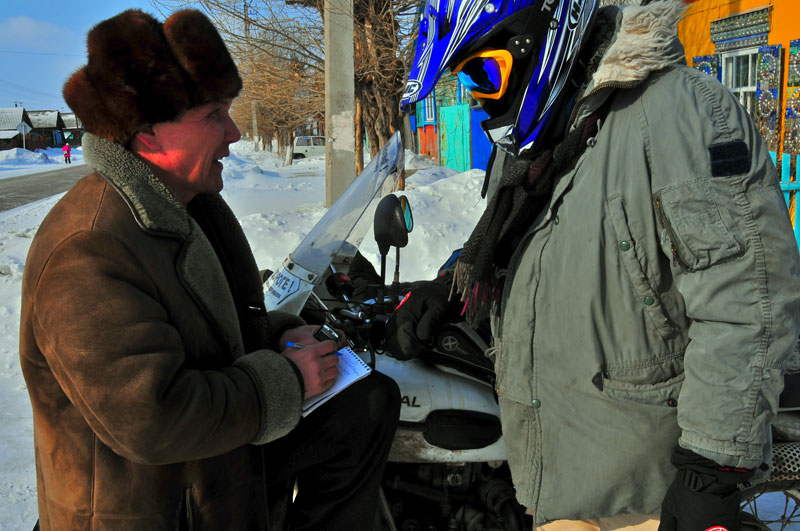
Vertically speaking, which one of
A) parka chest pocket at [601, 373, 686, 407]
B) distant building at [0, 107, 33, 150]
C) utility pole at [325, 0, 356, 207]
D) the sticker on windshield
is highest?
distant building at [0, 107, 33, 150]

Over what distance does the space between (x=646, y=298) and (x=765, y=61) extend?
654 cm

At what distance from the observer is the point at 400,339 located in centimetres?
201

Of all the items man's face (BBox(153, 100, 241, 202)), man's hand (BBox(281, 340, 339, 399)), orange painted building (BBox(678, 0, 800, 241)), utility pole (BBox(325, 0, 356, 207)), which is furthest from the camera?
utility pole (BBox(325, 0, 356, 207))

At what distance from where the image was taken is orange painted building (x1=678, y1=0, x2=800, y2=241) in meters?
6.27

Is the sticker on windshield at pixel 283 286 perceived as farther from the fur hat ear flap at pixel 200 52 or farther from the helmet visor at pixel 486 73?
the helmet visor at pixel 486 73

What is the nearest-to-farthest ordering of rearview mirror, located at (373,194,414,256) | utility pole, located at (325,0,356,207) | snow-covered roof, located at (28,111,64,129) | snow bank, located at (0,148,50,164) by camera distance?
Answer: rearview mirror, located at (373,194,414,256) < utility pole, located at (325,0,356,207) < snow bank, located at (0,148,50,164) < snow-covered roof, located at (28,111,64,129)

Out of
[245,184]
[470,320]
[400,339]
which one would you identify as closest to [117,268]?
[400,339]

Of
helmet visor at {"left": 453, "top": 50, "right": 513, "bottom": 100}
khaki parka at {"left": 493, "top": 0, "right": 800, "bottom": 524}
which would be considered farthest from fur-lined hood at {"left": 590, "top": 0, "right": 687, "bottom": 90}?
helmet visor at {"left": 453, "top": 50, "right": 513, "bottom": 100}

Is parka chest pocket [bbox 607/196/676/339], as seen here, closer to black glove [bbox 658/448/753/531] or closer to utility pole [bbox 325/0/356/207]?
black glove [bbox 658/448/753/531]

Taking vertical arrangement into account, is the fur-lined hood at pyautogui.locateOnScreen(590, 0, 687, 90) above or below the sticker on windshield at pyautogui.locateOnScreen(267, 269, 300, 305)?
above

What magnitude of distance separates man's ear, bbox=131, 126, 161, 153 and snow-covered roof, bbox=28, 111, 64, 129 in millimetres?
100153

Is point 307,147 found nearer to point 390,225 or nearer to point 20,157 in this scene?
point 20,157

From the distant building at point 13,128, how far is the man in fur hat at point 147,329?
248 feet

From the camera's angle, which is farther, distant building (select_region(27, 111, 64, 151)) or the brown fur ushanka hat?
distant building (select_region(27, 111, 64, 151))
